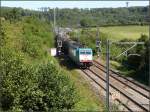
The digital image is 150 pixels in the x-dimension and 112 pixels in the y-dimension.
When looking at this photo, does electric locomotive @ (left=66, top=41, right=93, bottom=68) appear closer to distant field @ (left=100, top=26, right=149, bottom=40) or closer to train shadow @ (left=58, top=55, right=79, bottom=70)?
train shadow @ (left=58, top=55, right=79, bottom=70)

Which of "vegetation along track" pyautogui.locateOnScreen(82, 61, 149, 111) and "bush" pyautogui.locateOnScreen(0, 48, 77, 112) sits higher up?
"bush" pyautogui.locateOnScreen(0, 48, 77, 112)

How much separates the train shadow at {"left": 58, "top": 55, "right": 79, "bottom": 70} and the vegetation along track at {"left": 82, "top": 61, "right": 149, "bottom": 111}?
3360 mm

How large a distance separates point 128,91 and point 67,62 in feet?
71.6

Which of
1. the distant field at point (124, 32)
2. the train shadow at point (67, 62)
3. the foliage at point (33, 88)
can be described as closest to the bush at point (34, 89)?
the foliage at point (33, 88)

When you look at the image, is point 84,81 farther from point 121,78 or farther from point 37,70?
point 37,70

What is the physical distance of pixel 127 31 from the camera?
7188cm

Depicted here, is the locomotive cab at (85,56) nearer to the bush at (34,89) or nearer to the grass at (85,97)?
the grass at (85,97)

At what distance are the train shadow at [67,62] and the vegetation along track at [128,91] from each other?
3.36m

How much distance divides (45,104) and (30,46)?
71.3 ft

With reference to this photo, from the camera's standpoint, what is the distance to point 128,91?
37.4 meters

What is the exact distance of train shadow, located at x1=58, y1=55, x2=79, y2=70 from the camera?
53875 mm

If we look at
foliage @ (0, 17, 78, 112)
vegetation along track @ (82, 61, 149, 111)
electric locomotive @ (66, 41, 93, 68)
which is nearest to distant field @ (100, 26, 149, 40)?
electric locomotive @ (66, 41, 93, 68)

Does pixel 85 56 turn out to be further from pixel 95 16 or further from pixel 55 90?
pixel 55 90

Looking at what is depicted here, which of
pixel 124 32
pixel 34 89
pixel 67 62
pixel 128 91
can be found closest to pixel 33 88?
pixel 34 89
